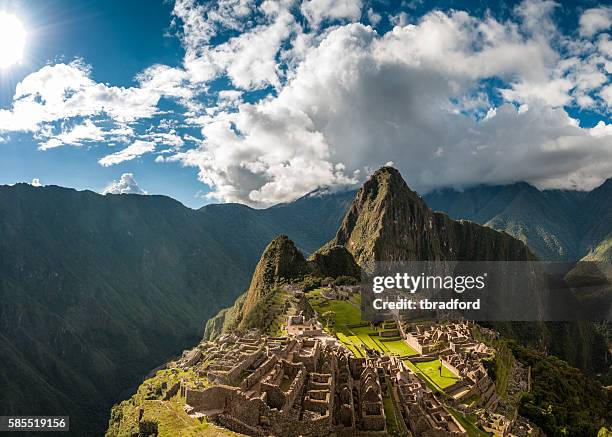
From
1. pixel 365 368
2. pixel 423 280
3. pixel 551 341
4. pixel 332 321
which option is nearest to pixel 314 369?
pixel 365 368

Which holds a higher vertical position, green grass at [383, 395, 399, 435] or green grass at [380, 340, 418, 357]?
green grass at [380, 340, 418, 357]

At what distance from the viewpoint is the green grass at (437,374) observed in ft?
133

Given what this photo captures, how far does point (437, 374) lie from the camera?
42594 mm

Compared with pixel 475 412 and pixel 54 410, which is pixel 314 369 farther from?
pixel 54 410

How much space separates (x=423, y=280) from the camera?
137625 millimetres

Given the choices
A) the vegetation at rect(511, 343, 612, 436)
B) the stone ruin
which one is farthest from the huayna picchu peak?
the vegetation at rect(511, 343, 612, 436)

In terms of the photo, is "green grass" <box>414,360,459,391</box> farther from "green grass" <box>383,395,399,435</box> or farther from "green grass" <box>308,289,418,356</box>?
"green grass" <box>383,395,399,435</box>

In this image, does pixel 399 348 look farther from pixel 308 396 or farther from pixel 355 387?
pixel 308 396

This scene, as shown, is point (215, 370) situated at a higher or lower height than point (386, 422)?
higher

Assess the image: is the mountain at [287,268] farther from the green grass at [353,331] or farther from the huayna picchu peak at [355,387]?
the huayna picchu peak at [355,387]

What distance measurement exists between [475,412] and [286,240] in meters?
110

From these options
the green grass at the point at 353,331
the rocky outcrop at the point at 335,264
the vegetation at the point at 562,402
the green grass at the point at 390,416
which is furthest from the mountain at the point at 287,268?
the green grass at the point at 390,416

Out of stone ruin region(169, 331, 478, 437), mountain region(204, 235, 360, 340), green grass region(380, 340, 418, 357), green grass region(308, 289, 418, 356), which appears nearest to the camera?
stone ruin region(169, 331, 478, 437)

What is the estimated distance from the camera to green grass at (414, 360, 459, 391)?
40.4m
